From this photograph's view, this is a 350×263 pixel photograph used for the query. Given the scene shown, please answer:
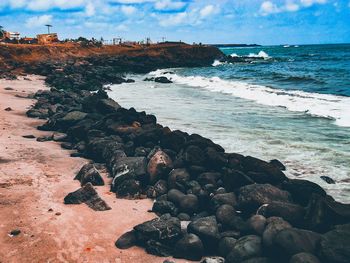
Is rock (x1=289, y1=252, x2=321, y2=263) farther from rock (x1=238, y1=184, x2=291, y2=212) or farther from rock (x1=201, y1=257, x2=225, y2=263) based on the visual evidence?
rock (x1=238, y1=184, x2=291, y2=212)

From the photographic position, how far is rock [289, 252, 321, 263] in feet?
15.7

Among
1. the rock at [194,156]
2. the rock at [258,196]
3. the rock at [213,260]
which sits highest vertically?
the rock at [194,156]

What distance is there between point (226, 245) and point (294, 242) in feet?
3.60

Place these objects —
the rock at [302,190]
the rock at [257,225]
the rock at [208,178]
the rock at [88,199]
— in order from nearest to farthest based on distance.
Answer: the rock at [257,225] → the rock at [302,190] → the rock at [88,199] → the rock at [208,178]

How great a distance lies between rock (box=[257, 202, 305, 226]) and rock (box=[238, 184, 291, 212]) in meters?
0.31

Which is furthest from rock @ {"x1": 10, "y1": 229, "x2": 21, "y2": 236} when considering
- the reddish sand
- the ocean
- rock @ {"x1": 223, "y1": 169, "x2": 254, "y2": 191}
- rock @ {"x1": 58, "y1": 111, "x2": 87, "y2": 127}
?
rock @ {"x1": 58, "y1": 111, "x2": 87, "y2": 127}

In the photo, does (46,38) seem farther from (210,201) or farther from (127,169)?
(210,201)

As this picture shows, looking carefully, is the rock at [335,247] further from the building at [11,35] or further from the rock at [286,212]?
the building at [11,35]

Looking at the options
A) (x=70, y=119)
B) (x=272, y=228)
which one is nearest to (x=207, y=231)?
(x=272, y=228)

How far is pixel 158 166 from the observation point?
8.63 m

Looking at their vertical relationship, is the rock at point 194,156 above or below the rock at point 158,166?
above

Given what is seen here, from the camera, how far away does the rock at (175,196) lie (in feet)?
24.4

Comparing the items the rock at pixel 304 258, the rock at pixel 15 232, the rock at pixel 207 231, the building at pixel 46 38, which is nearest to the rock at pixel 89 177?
the rock at pixel 15 232

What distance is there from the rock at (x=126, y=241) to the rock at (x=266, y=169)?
10.2ft
